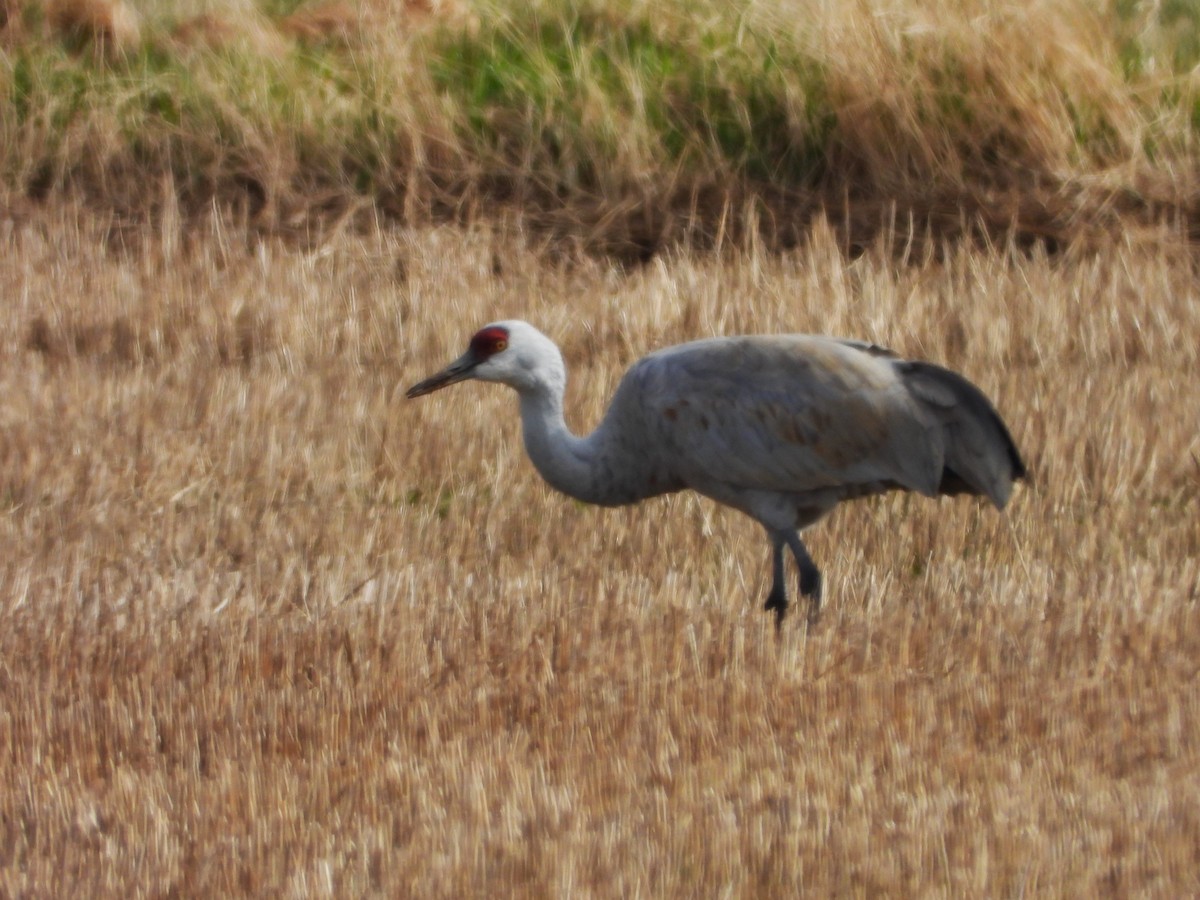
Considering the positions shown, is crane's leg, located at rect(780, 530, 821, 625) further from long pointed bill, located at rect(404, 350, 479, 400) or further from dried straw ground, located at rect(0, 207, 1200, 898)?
long pointed bill, located at rect(404, 350, 479, 400)

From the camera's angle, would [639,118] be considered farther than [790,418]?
Yes

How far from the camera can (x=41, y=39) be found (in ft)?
39.5

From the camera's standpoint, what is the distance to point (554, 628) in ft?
15.9

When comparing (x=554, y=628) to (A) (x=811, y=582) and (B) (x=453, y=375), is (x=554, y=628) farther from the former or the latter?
(B) (x=453, y=375)

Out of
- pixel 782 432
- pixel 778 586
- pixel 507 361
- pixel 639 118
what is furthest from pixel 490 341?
pixel 639 118

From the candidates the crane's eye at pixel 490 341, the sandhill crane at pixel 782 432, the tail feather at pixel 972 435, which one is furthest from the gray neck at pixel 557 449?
the tail feather at pixel 972 435

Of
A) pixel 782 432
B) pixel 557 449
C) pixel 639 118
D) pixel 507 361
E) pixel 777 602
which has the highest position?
pixel 639 118

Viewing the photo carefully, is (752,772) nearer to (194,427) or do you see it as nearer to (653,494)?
(653,494)

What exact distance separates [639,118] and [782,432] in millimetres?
5942

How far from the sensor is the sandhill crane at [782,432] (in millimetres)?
5414

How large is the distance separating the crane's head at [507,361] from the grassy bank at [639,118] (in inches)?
171

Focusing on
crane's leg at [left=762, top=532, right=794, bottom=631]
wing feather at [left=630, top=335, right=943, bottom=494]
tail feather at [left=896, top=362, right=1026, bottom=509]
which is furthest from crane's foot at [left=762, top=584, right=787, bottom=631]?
tail feather at [left=896, top=362, right=1026, bottom=509]

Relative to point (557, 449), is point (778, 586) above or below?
below

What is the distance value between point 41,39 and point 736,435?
8.11 m
